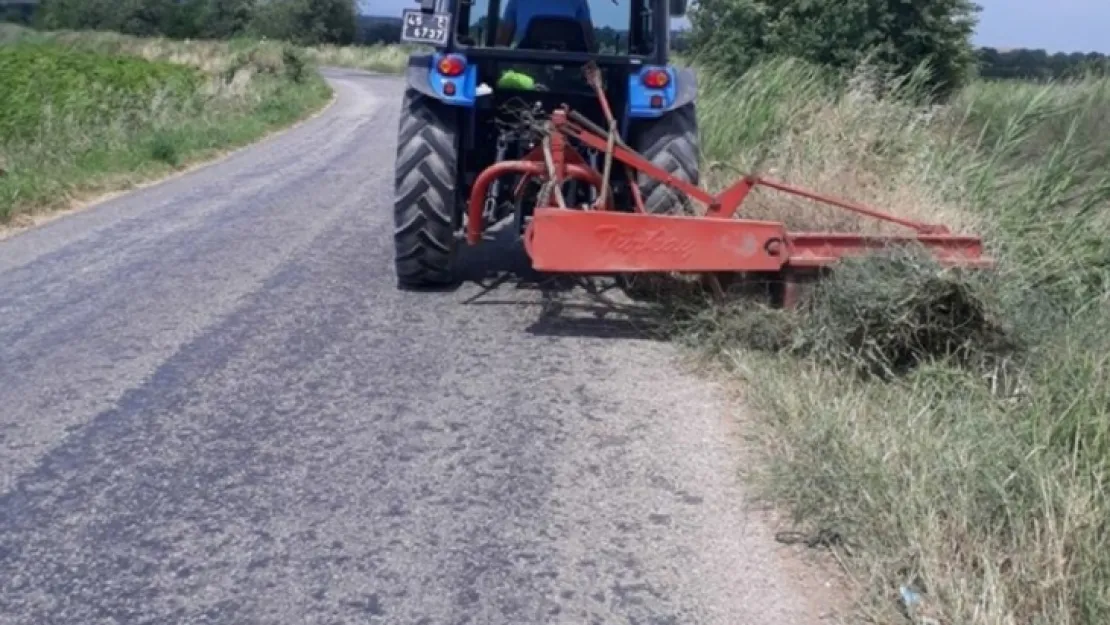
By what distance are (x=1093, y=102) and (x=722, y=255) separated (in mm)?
6091

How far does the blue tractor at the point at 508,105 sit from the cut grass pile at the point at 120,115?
4880mm

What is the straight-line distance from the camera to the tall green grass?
4496mm

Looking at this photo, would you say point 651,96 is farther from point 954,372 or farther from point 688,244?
point 954,372

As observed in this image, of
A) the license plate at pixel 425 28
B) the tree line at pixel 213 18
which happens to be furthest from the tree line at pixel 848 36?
the tree line at pixel 213 18

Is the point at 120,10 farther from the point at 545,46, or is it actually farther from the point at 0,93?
the point at 545,46

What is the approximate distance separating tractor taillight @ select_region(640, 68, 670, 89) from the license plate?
1.19 metres

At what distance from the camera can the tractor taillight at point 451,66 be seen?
8.70 metres

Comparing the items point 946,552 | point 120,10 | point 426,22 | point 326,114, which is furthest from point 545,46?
point 120,10

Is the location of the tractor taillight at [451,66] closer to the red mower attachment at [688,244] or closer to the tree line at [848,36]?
the red mower attachment at [688,244]

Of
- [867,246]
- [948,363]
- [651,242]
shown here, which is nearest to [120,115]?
[651,242]

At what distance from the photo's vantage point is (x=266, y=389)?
6.73 meters

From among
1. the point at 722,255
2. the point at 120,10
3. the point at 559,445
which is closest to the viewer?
the point at 559,445

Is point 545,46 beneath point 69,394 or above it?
above

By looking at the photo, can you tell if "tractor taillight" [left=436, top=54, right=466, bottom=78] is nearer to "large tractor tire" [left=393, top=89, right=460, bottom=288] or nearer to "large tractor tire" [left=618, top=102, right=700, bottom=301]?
"large tractor tire" [left=393, top=89, right=460, bottom=288]
